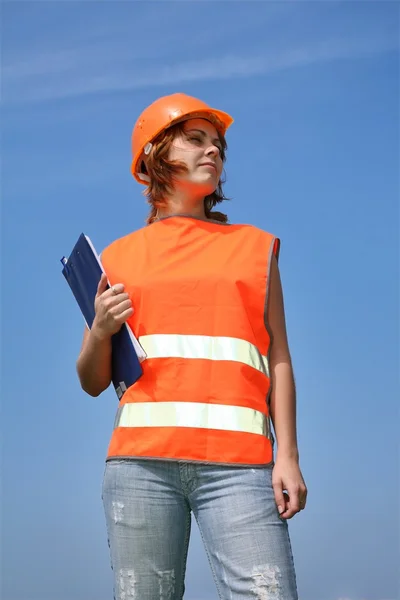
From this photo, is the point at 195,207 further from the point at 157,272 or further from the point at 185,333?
the point at 185,333

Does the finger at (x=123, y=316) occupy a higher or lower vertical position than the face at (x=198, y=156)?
lower

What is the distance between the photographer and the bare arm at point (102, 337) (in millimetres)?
3707

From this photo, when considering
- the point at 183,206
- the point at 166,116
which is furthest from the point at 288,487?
the point at 166,116

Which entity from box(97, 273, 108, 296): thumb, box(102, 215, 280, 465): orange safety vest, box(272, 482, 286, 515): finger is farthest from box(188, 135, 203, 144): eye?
box(272, 482, 286, 515): finger

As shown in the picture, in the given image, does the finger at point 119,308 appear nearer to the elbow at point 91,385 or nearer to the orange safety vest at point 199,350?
the orange safety vest at point 199,350

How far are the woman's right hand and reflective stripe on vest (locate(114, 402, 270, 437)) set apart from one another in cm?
38

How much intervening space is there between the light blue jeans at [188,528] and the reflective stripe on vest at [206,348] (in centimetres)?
46

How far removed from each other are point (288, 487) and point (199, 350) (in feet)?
2.22

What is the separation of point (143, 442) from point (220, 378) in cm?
42

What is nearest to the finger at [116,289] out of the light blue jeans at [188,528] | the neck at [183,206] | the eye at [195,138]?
the neck at [183,206]

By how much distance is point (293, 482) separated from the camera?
349 cm

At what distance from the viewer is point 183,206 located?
13.7 feet

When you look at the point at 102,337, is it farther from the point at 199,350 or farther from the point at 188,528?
the point at 188,528

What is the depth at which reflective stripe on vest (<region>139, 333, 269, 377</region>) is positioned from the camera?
3631 millimetres
